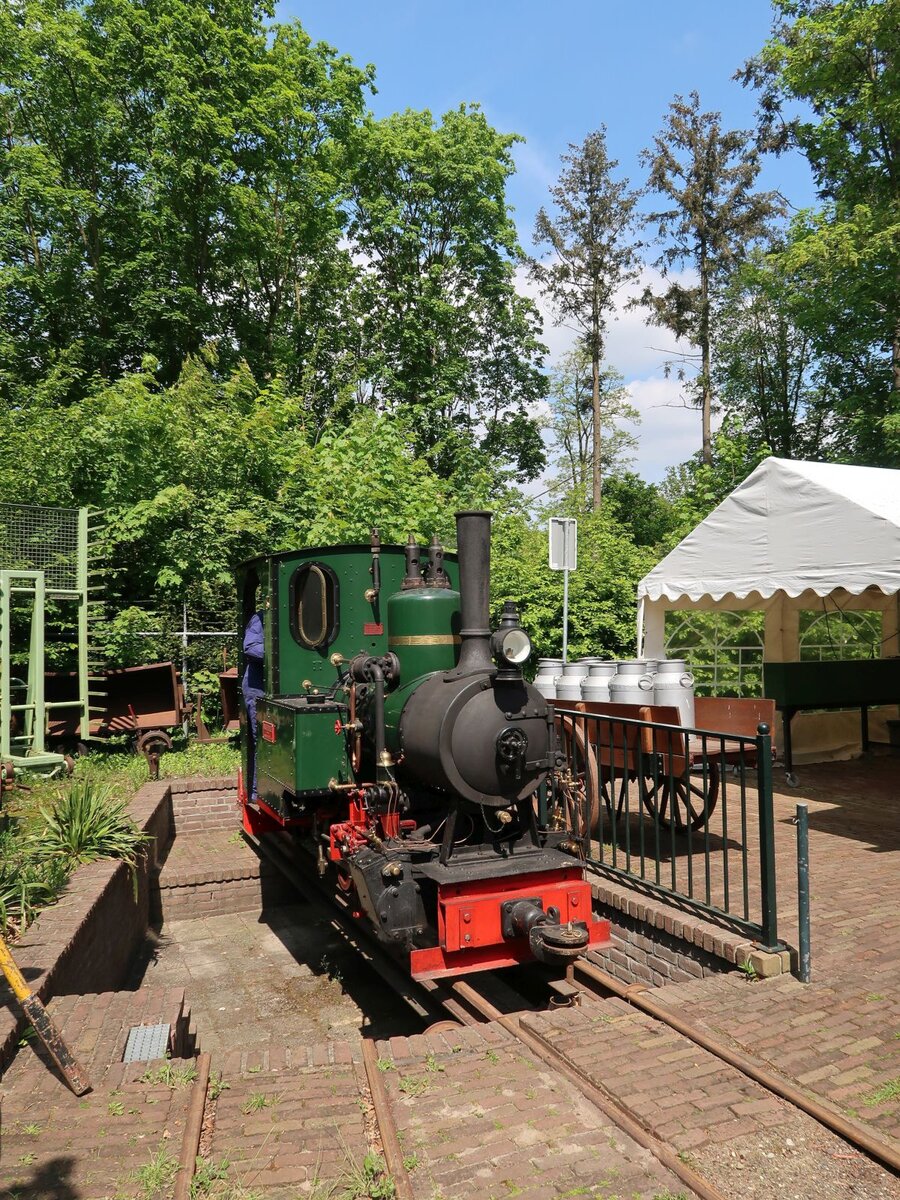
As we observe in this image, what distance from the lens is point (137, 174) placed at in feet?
57.7

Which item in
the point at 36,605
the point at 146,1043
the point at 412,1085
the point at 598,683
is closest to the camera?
the point at 412,1085

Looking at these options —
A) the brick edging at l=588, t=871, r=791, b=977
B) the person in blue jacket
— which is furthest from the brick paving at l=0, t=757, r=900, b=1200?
the person in blue jacket

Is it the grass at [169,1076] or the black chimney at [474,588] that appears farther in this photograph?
the black chimney at [474,588]

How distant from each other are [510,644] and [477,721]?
17.7 inches

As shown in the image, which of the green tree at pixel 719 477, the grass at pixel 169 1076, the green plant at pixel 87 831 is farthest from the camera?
the green tree at pixel 719 477

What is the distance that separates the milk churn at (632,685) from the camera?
6.61 metres

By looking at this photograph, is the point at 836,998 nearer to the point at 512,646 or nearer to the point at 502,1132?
the point at 502,1132

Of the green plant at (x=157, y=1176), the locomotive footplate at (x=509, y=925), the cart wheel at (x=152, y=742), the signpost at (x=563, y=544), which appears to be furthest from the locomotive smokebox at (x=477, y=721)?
the cart wheel at (x=152, y=742)

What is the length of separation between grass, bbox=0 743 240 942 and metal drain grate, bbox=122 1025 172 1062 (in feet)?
3.99

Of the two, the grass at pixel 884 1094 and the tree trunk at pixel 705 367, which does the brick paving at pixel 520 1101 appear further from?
the tree trunk at pixel 705 367

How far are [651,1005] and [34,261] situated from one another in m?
19.1

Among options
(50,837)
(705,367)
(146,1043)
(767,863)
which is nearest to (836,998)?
(767,863)

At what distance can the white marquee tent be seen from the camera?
7488mm

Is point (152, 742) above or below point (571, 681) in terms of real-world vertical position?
below
